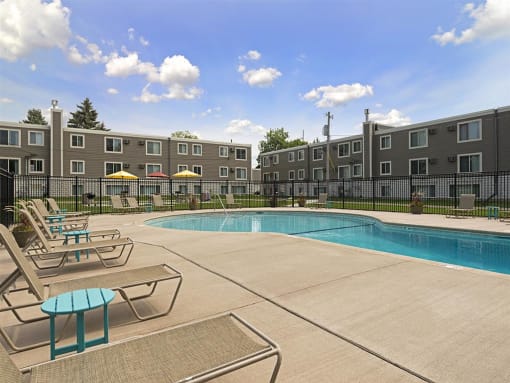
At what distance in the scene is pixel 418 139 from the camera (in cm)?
2584

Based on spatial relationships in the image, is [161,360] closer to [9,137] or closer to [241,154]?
[9,137]

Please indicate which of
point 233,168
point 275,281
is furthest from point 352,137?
point 275,281

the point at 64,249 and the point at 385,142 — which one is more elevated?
the point at 385,142

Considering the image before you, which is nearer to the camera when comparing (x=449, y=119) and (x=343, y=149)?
(x=449, y=119)

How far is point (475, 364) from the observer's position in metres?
2.15

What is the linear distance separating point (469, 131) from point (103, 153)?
34.4 m

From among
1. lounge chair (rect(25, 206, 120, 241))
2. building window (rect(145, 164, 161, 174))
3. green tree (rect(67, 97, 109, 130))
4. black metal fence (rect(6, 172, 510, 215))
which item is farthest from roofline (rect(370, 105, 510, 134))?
green tree (rect(67, 97, 109, 130))

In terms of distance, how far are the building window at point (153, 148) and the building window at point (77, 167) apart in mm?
6653

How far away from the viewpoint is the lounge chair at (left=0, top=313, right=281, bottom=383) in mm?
1442

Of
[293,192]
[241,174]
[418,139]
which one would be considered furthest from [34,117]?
[418,139]

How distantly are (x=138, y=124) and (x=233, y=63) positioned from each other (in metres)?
29.8

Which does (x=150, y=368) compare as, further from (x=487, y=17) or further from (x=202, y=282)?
(x=487, y=17)

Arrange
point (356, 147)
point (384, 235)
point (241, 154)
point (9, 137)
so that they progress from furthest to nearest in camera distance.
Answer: point (241, 154)
point (356, 147)
point (9, 137)
point (384, 235)

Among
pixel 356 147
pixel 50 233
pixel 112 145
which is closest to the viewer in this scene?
pixel 50 233
